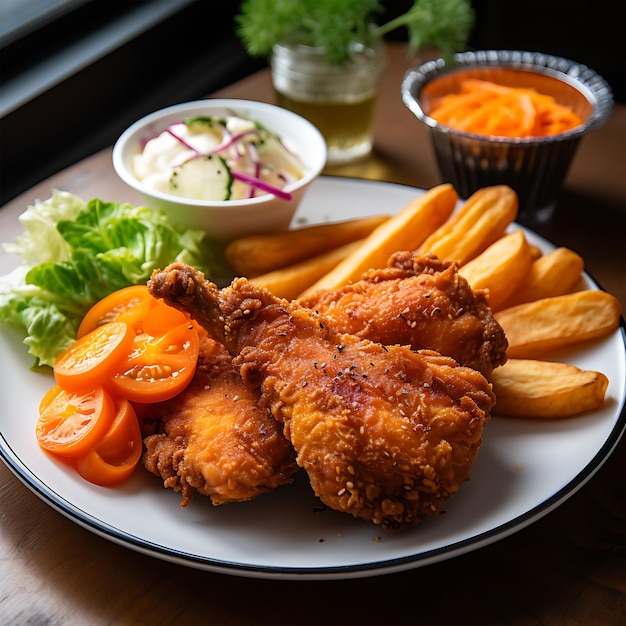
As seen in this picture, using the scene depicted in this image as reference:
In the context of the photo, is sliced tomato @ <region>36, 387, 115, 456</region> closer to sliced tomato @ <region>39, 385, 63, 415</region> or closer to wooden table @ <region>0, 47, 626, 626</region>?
sliced tomato @ <region>39, 385, 63, 415</region>

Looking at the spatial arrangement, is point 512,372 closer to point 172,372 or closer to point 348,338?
point 348,338

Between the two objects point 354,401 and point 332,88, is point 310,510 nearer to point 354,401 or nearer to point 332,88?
point 354,401

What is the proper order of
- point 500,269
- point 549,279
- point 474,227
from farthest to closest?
point 474,227 → point 549,279 → point 500,269

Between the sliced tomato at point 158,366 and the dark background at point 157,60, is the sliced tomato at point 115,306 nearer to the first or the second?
the sliced tomato at point 158,366

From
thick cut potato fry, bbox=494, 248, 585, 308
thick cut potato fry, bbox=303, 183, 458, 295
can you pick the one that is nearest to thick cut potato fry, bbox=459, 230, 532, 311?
thick cut potato fry, bbox=494, 248, 585, 308

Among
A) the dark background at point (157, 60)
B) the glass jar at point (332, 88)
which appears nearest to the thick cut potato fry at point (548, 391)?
the glass jar at point (332, 88)

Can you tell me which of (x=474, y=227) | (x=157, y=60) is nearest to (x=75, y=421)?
(x=474, y=227)
